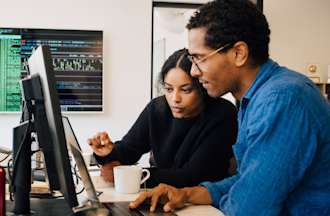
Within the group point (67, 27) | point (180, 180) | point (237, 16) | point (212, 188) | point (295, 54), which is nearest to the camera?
point (237, 16)

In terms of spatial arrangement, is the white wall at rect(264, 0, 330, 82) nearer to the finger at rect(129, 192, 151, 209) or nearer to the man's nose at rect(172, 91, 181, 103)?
the man's nose at rect(172, 91, 181, 103)

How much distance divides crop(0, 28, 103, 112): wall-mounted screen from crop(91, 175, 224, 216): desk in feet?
7.00

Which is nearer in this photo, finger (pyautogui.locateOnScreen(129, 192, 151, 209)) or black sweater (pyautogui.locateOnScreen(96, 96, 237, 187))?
finger (pyautogui.locateOnScreen(129, 192, 151, 209))

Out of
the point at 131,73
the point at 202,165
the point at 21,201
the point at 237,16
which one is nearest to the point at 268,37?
the point at 237,16

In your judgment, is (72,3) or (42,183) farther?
(72,3)

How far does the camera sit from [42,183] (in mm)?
1715

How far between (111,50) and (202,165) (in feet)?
7.75

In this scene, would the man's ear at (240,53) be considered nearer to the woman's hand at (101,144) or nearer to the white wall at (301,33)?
the woman's hand at (101,144)

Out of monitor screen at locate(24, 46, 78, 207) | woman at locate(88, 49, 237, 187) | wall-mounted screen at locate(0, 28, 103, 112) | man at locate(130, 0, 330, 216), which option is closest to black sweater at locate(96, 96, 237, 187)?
woman at locate(88, 49, 237, 187)

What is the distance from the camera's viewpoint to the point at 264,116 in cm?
101

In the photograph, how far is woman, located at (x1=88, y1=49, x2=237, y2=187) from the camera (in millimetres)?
1702

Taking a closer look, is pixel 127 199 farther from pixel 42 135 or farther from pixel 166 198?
pixel 42 135

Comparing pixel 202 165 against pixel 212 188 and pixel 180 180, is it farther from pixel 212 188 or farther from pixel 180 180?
pixel 212 188

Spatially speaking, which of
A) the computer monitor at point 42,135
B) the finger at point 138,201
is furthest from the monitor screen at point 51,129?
the finger at point 138,201
